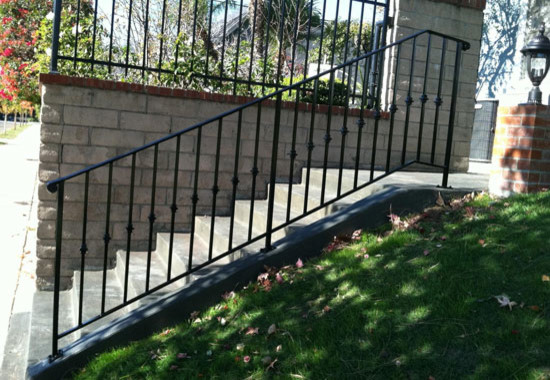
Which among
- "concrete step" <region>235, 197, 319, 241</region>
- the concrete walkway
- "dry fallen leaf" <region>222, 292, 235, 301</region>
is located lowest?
the concrete walkway

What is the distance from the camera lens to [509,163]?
14.5 ft

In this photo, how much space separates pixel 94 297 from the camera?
4664 mm

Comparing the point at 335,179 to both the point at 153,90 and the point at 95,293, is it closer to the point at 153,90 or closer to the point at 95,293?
the point at 153,90

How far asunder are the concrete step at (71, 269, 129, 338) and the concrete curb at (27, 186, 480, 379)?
14.3 inches

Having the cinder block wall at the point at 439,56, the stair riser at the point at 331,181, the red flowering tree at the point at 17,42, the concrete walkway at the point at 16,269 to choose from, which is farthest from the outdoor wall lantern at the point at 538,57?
the red flowering tree at the point at 17,42

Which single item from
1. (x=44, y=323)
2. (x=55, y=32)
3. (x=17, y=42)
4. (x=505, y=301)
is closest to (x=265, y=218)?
(x=44, y=323)

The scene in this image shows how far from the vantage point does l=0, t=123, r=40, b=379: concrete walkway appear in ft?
13.6

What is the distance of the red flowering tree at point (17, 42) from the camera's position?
11578mm

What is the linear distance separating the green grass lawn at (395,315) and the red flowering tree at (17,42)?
373 inches

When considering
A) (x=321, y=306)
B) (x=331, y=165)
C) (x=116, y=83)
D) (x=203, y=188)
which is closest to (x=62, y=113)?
(x=116, y=83)

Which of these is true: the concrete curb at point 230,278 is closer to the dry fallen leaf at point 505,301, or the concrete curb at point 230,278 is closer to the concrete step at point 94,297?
the concrete step at point 94,297

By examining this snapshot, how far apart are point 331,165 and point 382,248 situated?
239 cm

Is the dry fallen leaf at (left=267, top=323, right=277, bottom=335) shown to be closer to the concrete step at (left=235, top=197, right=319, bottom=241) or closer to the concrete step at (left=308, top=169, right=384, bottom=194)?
the concrete step at (left=235, top=197, right=319, bottom=241)

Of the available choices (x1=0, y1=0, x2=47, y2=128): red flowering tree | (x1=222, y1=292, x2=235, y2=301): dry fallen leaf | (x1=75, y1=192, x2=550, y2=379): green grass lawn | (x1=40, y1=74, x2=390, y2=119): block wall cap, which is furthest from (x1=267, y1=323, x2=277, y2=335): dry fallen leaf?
(x1=0, y1=0, x2=47, y2=128): red flowering tree
